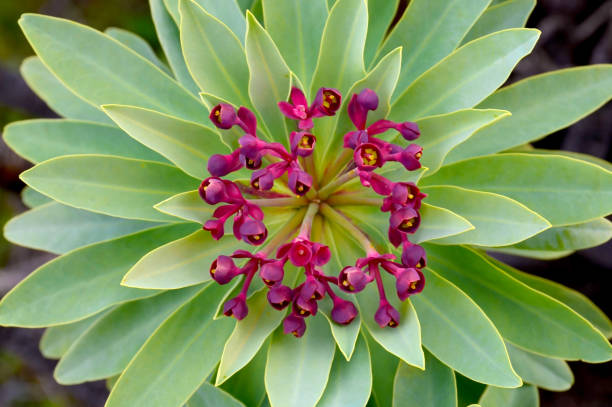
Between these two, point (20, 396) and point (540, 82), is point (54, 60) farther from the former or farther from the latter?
point (20, 396)

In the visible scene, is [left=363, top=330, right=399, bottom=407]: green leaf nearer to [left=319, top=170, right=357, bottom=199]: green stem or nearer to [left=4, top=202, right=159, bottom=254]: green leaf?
[left=319, top=170, right=357, bottom=199]: green stem

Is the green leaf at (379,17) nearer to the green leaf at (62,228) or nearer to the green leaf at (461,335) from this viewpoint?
the green leaf at (461,335)

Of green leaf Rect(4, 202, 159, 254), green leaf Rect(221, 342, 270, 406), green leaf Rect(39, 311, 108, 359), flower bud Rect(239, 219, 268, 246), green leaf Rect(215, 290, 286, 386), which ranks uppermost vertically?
flower bud Rect(239, 219, 268, 246)

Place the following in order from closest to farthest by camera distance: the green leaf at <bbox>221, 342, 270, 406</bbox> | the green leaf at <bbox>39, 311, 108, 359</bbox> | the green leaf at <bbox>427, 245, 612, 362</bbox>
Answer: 1. the green leaf at <bbox>427, 245, 612, 362</bbox>
2. the green leaf at <bbox>221, 342, 270, 406</bbox>
3. the green leaf at <bbox>39, 311, 108, 359</bbox>

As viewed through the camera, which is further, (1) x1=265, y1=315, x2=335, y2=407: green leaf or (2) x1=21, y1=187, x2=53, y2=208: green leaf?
(2) x1=21, y1=187, x2=53, y2=208: green leaf

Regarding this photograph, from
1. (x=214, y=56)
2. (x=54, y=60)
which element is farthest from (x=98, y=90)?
(x=214, y=56)

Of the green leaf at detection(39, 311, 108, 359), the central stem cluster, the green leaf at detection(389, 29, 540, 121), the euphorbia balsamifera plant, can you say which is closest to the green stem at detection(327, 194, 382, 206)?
the euphorbia balsamifera plant

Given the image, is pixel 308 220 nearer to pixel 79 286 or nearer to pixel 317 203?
pixel 317 203
